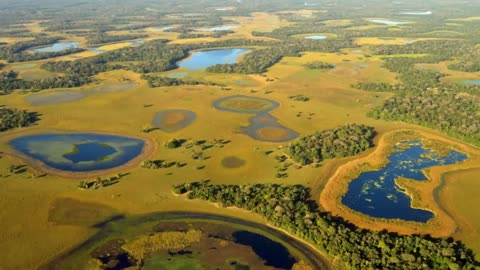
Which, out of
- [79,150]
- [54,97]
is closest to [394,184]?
[79,150]

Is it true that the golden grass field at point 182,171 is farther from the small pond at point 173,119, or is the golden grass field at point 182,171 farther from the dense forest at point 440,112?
the dense forest at point 440,112

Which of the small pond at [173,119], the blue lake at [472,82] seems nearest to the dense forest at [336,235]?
the small pond at [173,119]

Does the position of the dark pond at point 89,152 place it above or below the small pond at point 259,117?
below

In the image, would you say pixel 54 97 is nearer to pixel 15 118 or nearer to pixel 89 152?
pixel 15 118

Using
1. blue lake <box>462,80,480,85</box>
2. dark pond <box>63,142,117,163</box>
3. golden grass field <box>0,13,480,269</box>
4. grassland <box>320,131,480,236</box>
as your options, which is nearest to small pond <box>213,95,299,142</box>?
golden grass field <box>0,13,480,269</box>

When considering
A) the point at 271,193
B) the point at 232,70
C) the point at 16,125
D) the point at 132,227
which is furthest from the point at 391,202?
the point at 232,70

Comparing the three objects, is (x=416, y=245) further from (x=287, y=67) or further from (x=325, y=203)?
(x=287, y=67)

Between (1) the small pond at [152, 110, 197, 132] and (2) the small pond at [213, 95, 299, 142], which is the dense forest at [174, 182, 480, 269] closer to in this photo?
(2) the small pond at [213, 95, 299, 142]
